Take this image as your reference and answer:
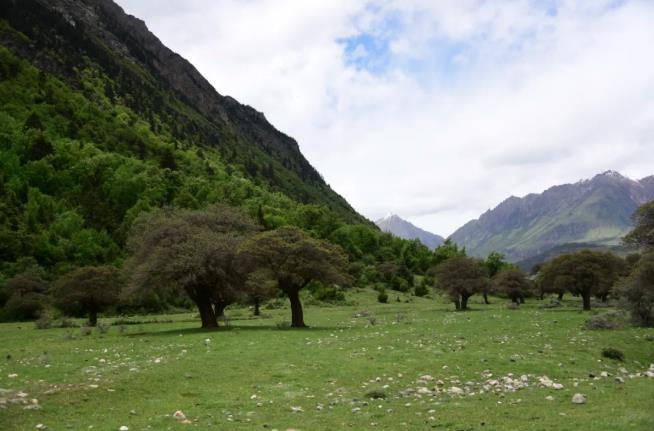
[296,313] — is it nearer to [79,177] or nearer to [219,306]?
[219,306]

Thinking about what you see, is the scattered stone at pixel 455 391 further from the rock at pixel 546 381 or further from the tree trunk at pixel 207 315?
the tree trunk at pixel 207 315

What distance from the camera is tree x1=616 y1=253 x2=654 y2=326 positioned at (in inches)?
1411

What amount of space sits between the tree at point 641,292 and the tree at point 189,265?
30480 mm

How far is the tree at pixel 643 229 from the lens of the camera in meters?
51.5

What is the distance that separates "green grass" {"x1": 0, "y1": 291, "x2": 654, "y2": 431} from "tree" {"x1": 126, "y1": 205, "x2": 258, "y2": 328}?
764 centimetres

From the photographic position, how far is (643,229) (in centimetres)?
5222

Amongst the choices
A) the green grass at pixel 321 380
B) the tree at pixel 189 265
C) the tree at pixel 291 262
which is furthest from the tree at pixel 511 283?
the tree at pixel 189 265

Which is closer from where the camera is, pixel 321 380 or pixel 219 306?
pixel 321 380

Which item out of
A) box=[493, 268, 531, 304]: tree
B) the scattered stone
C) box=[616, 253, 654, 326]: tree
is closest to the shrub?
the scattered stone

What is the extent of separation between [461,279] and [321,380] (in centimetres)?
5280

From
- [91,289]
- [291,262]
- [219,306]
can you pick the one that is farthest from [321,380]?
[91,289]

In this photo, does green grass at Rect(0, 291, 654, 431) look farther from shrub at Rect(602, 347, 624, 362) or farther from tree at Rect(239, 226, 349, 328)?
tree at Rect(239, 226, 349, 328)

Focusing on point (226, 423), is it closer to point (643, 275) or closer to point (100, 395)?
point (100, 395)

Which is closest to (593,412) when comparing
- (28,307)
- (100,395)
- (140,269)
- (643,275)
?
(100,395)
